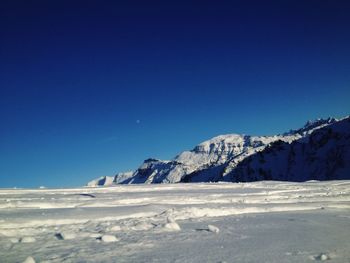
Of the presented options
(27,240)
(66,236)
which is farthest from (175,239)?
(27,240)

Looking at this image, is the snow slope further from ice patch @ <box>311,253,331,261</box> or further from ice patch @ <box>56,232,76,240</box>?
ice patch @ <box>56,232,76,240</box>

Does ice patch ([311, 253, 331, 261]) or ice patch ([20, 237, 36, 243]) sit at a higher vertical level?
ice patch ([20, 237, 36, 243])

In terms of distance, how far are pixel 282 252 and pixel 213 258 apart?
1218 millimetres

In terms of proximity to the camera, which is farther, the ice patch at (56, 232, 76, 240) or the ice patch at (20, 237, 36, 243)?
the ice patch at (56, 232, 76, 240)

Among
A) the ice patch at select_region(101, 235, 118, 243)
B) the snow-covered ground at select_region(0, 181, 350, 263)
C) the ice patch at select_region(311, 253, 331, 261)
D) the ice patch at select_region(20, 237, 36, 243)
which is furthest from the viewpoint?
the ice patch at select_region(20, 237, 36, 243)

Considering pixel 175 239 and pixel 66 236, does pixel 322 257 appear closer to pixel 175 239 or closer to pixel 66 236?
pixel 175 239

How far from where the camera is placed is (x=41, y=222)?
356 inches

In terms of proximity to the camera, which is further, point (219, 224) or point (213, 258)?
point (219, 224)

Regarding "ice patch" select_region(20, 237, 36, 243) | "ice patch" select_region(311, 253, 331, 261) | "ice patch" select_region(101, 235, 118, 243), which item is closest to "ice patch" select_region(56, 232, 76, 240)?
"ice patch" select_region(20, 237, 36, 243)

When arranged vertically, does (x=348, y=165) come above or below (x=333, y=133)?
below

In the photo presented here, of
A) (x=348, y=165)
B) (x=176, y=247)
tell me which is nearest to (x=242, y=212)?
(x=176, y=247)

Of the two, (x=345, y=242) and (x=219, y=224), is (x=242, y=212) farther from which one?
(x=345, y=242)

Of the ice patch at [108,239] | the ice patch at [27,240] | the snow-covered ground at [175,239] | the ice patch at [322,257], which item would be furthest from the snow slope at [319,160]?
the ice patch at [27,240]

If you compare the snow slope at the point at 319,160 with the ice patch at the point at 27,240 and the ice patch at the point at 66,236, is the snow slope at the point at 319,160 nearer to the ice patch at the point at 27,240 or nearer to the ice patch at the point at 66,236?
the ice patch at the point at 66,236
